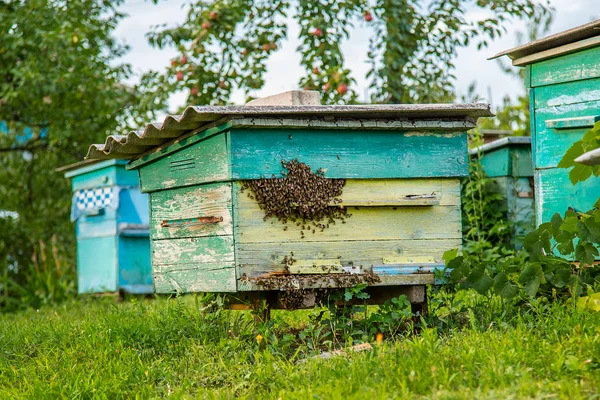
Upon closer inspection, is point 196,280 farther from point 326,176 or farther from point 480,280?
point 480,280

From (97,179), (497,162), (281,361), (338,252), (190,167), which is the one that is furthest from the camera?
(97,179)

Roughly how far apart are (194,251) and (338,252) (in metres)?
1.00

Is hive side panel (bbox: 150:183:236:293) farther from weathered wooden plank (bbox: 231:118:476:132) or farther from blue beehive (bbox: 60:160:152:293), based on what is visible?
blue beehive (bbox: 60:160:152:293)

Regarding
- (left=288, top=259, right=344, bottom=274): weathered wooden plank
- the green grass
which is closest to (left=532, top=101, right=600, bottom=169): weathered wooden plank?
the green grass

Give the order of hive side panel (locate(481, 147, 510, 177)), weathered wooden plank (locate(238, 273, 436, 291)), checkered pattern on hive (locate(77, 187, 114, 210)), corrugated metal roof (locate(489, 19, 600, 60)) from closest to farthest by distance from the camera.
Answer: weathered wooden plank (locate(238, 273, 436, 291)) → corrugated metal roof (locate(489, 19, 600, 60)) → hive side panel (locate(481, 147, 510, 177)) → checkered pattern on hive (locate(77, 187, 114, 210))

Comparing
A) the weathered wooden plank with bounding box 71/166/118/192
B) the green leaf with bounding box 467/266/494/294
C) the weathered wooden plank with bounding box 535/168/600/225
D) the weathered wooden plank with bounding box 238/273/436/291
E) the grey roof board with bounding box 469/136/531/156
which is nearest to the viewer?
the weathered wooden plank with bounding box 238/273/436/291

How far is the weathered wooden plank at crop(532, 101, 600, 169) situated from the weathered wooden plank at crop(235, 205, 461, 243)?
93 centimetres

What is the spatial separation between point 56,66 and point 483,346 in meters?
8.23

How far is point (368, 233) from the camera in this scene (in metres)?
4.92

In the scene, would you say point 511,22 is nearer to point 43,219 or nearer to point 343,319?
point 343,319

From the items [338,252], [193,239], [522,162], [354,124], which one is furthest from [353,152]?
[522,162]

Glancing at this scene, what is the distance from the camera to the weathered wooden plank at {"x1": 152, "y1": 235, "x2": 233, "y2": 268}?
15.6 ft

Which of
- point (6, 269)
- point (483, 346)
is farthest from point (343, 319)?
point (6, 269)

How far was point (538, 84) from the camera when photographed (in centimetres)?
566
